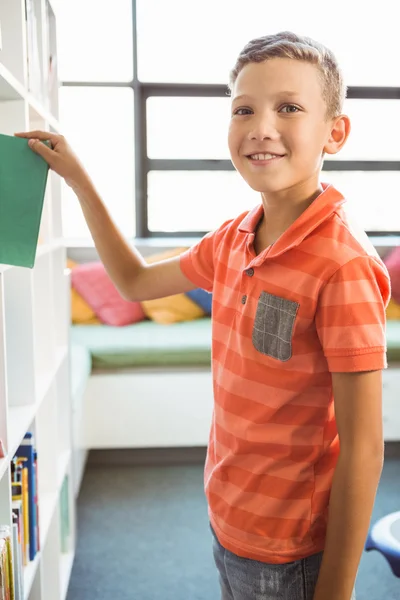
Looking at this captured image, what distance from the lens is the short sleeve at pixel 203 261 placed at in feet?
3.90

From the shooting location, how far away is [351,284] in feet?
2.67

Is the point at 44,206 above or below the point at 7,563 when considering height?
above

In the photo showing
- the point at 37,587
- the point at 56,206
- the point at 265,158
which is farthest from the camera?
the point at 56,206

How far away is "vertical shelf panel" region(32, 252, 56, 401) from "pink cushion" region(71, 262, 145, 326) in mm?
1608

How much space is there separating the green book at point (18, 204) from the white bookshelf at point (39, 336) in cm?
10

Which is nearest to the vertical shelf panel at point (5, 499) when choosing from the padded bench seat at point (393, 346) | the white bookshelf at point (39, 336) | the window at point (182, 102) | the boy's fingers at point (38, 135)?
the white bookshelf at point (39, 336)

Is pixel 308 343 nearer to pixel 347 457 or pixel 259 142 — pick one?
pixel 347 457

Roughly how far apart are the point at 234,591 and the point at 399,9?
3.95 metres

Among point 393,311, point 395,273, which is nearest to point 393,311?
point 393,311

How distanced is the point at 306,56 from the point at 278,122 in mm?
105

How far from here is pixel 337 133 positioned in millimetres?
959

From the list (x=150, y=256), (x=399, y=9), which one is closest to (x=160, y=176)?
(x=150, y=256)

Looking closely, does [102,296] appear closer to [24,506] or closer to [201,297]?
[201,297]

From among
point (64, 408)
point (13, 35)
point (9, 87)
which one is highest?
point (13, 35)
